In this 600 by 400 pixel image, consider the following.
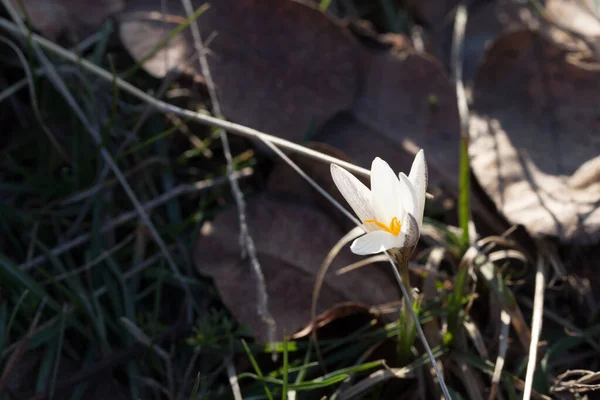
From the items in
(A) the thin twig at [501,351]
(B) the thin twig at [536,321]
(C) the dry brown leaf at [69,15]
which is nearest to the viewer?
(B) the thin twig at [536,321]

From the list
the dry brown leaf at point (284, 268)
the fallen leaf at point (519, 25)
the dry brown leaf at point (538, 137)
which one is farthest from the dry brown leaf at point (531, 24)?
the dry brown leaf at point (284, 268)

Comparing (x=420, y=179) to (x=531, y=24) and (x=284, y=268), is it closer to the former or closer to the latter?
(x=284, y=268)

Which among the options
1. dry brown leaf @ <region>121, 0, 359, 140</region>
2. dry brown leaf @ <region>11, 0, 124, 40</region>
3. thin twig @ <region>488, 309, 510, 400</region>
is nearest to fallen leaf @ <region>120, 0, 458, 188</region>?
dry brown leaf @ <region>121, 0, 359, 140</region>

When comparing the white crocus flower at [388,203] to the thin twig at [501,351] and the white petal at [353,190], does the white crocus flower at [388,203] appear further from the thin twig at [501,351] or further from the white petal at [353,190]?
the thin twig at [501,351]

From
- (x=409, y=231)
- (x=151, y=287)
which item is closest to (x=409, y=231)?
(x=409, y=231)

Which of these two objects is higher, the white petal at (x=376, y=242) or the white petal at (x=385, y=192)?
the white petal at (x=385, y=192)
